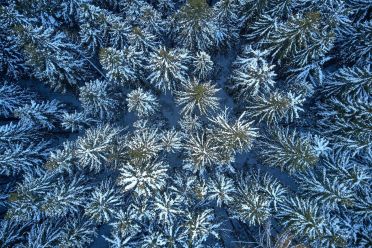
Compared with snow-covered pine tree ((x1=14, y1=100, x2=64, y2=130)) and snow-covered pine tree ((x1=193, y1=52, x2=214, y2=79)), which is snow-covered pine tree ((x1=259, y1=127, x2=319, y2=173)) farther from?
snow-covered pine tree ((x1=14, y1=100, x2=64, y2=130))

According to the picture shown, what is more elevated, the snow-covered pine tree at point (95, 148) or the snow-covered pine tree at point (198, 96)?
the snow-covered pine tree at point (198, 96)

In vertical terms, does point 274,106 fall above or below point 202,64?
below

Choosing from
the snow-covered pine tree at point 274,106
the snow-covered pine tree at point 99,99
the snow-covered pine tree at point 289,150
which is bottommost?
the snow-covered pine tree at point 99,99

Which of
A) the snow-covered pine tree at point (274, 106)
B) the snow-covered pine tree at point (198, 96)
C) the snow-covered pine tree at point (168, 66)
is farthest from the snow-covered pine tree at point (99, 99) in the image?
the snow-covered pine tree at point (274, 106)

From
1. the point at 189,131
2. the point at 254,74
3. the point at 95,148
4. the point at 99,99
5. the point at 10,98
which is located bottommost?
the point at 10,98

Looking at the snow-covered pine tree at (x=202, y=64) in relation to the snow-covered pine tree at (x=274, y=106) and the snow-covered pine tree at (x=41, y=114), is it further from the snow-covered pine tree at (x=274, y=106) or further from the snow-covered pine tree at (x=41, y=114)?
the snow-covered pine tree at (x=41, y=114)

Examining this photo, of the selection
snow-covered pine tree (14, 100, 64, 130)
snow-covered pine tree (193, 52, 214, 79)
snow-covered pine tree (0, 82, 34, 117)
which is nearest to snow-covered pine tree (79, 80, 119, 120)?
snow-covered pine tree (14, 100, 64, 130)

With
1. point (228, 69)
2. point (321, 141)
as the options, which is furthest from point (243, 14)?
point (321, 141)

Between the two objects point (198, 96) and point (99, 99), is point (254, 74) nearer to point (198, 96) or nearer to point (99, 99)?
point (198, 96)

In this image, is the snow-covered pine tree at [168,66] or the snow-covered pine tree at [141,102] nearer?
the snow-covered pine tree at [168,66]

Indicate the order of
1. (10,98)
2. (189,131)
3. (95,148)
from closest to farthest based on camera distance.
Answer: (95,148), (189,131), (10,98)

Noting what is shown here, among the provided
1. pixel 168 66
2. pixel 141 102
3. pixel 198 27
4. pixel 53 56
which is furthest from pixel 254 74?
pixel 53 56

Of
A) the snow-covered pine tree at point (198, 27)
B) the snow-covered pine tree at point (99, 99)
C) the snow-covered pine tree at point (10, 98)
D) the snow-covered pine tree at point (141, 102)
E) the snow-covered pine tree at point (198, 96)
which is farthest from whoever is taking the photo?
the snow-covered pine tree at point (10, 98)
